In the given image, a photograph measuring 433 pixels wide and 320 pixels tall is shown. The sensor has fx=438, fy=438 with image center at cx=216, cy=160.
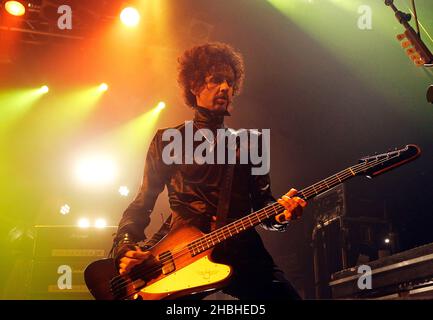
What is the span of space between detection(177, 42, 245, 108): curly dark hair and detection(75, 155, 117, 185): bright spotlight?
4.54 meters

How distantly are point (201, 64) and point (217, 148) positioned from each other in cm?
112

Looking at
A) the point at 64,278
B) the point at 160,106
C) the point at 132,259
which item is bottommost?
the point at 132,259

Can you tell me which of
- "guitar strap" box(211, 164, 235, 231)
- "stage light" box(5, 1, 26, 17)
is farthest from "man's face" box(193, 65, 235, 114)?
"stage light" box(5, 1, 26, 17)

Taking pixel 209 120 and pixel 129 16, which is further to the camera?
pixel 129 16

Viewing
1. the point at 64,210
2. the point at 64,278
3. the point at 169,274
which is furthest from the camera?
the point at 64,210

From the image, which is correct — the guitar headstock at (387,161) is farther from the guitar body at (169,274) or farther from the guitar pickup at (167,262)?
the guitar pickup at (167,262)

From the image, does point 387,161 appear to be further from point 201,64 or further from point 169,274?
point 201,64

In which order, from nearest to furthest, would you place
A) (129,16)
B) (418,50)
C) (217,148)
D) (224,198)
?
(224,198) → (217,148) → (418,50) → (129,16)

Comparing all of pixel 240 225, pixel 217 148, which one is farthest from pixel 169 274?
pixel 217 148

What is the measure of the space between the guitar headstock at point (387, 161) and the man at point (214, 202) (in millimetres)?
637

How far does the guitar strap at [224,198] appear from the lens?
314 centimetres

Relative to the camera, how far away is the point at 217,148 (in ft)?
11.6

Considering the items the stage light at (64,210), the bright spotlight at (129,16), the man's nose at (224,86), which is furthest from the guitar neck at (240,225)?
the stage light at (64,210)
